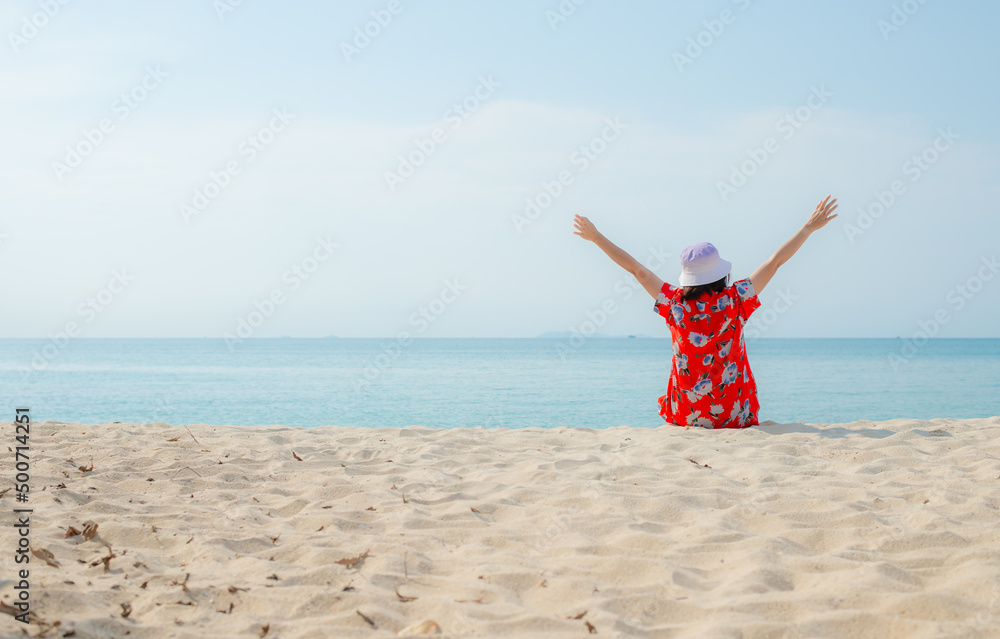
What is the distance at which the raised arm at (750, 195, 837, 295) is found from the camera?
16.7 ft

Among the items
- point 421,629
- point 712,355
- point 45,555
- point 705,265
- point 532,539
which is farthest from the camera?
point 712,355

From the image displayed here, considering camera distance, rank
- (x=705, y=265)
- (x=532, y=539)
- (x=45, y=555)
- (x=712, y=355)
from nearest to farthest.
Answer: (x=45, y=555) → (x=532, y=539) → (x=705, y=265) → (x=712, y=355)

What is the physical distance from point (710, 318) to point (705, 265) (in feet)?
1.44

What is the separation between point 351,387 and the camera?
20.4 meters

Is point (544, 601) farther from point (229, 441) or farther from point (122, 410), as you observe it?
point (122, 410)

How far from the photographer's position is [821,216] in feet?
17.1

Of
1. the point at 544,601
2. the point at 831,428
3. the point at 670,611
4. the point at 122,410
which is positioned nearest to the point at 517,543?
the point at 544,601

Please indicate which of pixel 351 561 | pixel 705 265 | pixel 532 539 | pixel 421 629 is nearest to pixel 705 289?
pixel 705 265

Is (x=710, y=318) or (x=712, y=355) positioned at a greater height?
(x=710, y=318)

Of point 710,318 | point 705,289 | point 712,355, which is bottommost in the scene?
point 712,355

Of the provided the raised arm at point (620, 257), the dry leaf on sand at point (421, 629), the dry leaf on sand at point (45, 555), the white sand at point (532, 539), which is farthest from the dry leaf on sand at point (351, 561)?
the raised arm at point (620, 257)

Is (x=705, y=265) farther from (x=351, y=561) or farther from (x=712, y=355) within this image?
(x=351, y=561)

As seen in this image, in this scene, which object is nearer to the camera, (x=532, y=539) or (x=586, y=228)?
(x=532, y=539)

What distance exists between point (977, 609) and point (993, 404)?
57.5 ft
